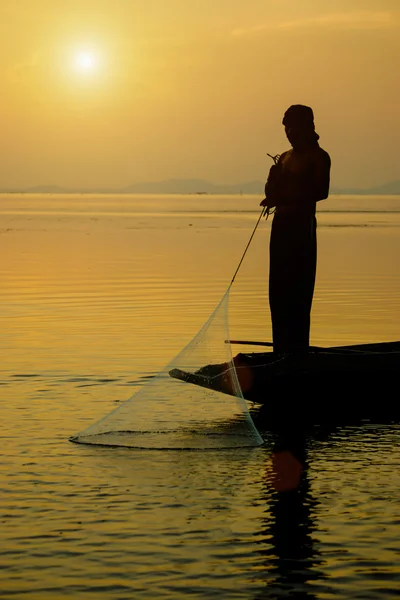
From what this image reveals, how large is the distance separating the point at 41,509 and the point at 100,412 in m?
4.36

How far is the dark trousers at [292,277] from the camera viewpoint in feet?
49.6

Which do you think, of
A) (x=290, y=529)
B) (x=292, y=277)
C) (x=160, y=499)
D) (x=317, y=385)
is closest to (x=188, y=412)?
(x=317, y=385)

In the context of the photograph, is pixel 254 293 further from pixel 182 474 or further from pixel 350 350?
pixel 182 474

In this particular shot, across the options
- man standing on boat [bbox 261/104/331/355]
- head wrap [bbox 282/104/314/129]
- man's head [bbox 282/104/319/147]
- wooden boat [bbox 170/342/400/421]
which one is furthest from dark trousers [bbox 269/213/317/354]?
head wrap [bbox 282/104/314/129]

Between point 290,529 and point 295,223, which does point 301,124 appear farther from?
point 290,529

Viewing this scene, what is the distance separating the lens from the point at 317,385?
47.1 feet

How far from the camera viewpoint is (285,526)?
32.1 ft

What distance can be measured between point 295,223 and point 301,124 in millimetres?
1133

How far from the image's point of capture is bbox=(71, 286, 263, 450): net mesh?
12.9 m

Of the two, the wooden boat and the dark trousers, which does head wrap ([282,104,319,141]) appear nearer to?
the dark trousers

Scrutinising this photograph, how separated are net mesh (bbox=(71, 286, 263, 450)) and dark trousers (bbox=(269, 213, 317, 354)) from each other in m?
1.10

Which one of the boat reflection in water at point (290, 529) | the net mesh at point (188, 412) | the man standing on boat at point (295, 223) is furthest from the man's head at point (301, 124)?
the boat reflection in water at point (290, 529)

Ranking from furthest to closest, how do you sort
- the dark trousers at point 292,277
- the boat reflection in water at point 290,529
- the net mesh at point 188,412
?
the dark trousers at point 292,277 → the net mesh at point 188,412 → the boat reflection in water at point 290,529

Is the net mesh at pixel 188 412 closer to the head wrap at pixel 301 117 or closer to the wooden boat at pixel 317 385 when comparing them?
the wooden boat at pixel 317 385
